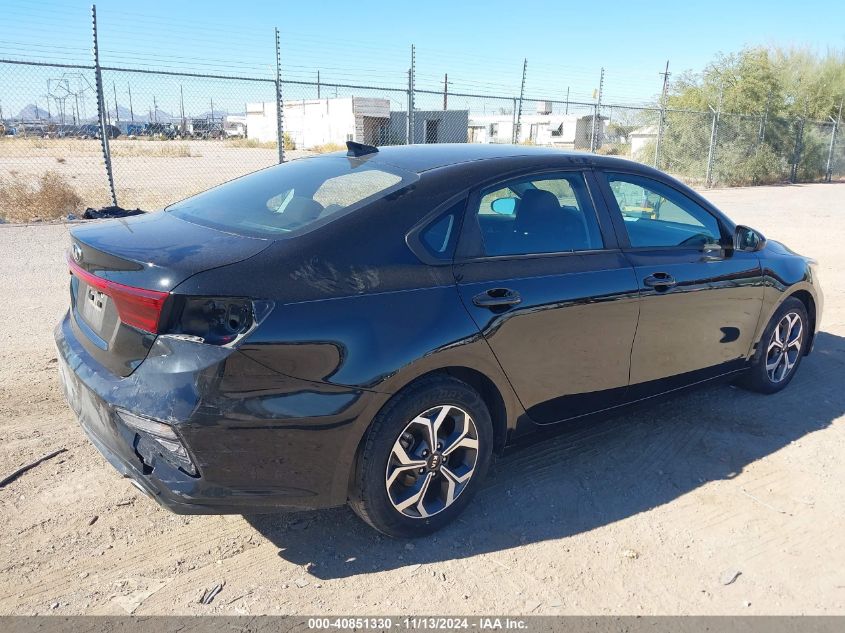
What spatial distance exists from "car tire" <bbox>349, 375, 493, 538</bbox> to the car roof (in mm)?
1109

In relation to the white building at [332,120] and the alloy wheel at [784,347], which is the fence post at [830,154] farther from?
the alloy wheel at [784,347]

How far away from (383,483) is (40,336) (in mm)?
3759

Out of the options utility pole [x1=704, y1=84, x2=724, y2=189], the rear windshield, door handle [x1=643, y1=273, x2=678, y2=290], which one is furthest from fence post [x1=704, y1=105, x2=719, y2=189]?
the rear windshield

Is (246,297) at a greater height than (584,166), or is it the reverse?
(584,166)

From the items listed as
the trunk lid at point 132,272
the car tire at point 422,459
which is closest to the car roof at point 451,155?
the trunk lid at point 132,272

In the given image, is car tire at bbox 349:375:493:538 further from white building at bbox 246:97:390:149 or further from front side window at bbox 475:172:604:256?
white building at bbox 246:97:390:149

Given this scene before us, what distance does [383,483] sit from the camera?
2721 mm

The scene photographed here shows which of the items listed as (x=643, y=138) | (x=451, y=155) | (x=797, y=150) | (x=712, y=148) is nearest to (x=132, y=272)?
(x=451, y=155)

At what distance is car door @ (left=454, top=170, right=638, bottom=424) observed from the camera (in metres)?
2.97

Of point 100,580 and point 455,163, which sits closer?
point 100,580

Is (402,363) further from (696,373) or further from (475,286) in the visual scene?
(696,373)

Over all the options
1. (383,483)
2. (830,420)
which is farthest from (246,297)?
(830,420)

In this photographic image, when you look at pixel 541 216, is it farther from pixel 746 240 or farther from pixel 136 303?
pixel 136 303

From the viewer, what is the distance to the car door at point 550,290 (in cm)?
297
